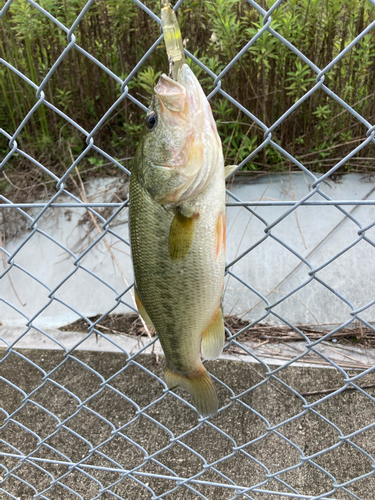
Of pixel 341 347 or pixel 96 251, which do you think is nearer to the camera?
pixel 341 347

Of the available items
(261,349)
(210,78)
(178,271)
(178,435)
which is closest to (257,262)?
(261,349)

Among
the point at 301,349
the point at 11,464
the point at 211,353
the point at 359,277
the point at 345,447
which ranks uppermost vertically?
the point at 211,353

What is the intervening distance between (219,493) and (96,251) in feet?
6.00

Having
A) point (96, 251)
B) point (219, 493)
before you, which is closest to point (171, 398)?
point (219, 493)

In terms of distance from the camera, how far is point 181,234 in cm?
83

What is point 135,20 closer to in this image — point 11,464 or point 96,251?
point 96,251

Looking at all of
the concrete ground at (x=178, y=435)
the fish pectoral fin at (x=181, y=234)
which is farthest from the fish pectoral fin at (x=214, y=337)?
the concrete ground at (x=178, y=435)

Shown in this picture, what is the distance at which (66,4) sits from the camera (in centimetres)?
264

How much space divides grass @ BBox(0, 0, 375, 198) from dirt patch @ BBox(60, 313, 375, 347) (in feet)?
3.85

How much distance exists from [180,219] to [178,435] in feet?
4.99

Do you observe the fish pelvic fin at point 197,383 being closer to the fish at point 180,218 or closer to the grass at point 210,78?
the fish at point 180,218

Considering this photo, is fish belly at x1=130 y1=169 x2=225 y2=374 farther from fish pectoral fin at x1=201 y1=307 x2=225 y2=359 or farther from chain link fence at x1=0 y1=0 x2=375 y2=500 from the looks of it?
chain link fence at x1=0 y1=0 x2=375 y2=500

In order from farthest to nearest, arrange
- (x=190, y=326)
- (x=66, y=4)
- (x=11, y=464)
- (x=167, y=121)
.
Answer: (x=66, y=4) → (x=11, y=464) → (x=190, y=326) → (x=167, y=121)

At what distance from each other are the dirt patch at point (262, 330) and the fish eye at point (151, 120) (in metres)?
1.67
